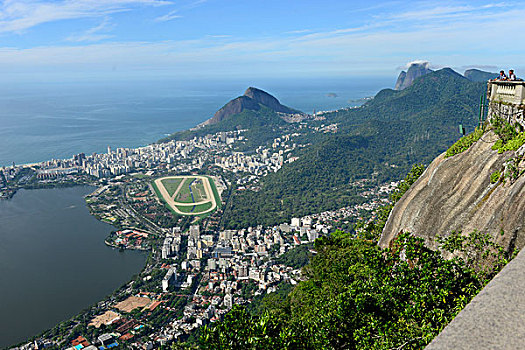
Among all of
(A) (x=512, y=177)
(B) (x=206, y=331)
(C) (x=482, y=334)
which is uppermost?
(C) (x=482, y=334)

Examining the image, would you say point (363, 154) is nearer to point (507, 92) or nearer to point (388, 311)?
point (507, 92)

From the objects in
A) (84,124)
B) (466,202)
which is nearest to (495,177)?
(466,202)

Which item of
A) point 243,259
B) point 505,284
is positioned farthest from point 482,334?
point 243,259

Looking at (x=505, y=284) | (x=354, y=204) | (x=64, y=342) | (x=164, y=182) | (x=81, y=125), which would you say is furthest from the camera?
(x=81, y=125)

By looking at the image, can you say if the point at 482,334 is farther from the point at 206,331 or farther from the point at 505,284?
the point at 206,331

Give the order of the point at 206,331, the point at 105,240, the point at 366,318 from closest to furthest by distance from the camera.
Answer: the point at 206,331
the point at 366,318
the point at 105,240

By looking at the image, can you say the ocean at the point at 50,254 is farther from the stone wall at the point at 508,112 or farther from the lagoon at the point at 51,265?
the stone wall at the point at 508,112
